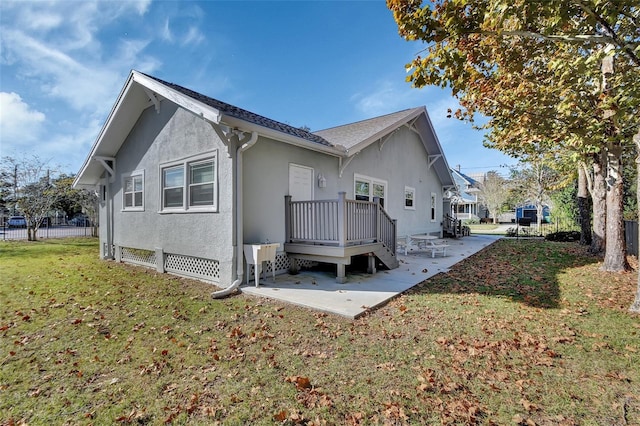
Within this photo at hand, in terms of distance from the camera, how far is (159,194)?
9.16 m

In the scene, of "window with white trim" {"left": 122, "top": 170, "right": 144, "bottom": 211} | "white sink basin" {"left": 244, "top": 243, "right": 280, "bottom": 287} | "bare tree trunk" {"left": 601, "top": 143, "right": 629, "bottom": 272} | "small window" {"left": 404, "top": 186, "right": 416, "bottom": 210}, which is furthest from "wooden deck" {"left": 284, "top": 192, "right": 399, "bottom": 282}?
"small window" {"left": 404, "top": 186, "right": 416, "bottom": 210}

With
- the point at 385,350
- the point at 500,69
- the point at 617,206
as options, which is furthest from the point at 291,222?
the point at 617,206

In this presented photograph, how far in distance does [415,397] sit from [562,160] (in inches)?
553

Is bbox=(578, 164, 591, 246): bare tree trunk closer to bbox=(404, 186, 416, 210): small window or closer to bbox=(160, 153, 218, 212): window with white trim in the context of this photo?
bbox=(404, 186, 416, 210): small window

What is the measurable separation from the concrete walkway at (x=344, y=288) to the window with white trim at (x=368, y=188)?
3.51 metres

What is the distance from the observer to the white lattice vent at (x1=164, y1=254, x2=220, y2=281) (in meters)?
7.54

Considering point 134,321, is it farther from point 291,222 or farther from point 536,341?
point 536,341

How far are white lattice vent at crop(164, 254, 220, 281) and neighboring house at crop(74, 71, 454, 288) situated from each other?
28mm

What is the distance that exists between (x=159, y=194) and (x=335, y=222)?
18.8 feet

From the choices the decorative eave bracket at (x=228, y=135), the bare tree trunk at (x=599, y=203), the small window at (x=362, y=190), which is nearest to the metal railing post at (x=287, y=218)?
the decorative eave bracket at (x=228, y=135)

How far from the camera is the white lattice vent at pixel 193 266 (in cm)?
754

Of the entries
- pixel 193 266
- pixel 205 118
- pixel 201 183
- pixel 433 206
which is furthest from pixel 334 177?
pixel 433 206

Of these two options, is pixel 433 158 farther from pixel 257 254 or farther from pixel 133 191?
pixel 133 191

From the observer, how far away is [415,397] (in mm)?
2912
